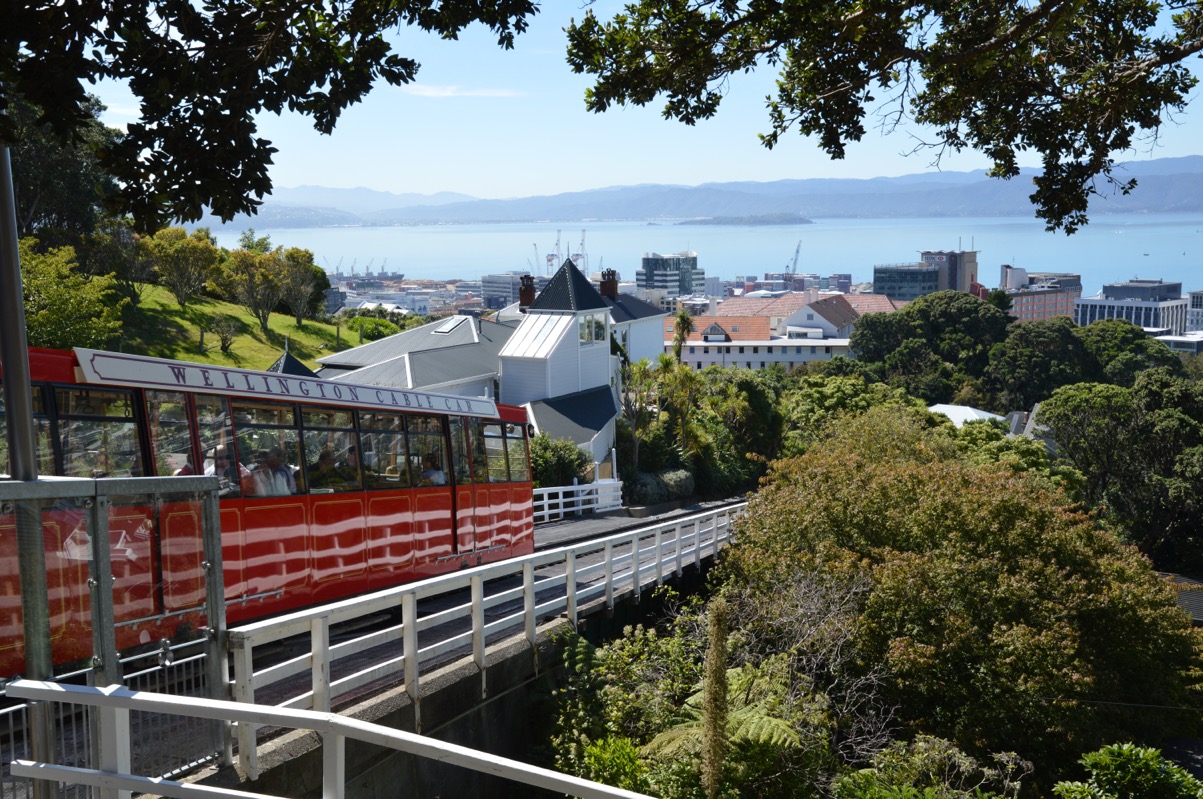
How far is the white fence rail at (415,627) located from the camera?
340 inches

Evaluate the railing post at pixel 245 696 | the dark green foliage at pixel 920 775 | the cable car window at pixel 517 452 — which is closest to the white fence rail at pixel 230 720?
the railing post at pixel 245 696

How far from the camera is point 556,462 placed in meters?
35.4

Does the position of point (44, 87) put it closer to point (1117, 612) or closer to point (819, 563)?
point (819, 563)

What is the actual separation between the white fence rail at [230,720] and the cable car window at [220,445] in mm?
6500

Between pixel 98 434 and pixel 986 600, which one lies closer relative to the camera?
pixel 98 434

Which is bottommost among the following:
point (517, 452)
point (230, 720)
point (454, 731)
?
point (454, 731)

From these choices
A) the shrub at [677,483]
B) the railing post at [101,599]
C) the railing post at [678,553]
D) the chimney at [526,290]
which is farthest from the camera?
the chimney at [526,290]

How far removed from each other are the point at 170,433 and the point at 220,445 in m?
0.71

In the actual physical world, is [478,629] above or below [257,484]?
below

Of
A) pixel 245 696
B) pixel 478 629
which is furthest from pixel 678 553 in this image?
pixel 245 696

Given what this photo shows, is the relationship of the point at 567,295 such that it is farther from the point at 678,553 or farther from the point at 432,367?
the point at 678,553

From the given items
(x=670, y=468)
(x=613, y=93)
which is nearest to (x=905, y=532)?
(x=613, y=93)

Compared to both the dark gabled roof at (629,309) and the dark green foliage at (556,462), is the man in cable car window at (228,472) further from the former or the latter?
the dark gabled roof at (629,309)

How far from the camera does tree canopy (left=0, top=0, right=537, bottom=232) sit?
686 cm
